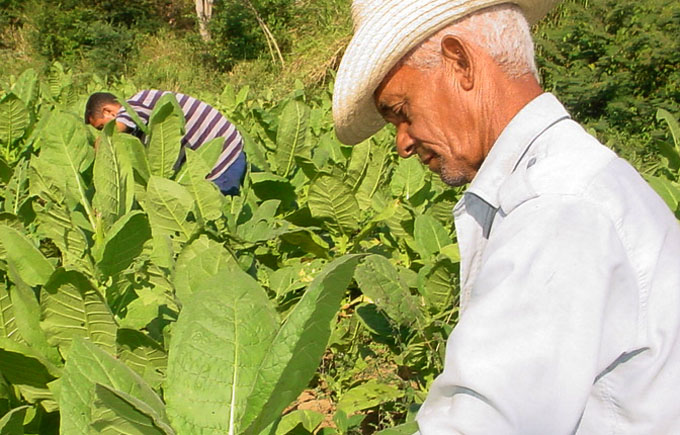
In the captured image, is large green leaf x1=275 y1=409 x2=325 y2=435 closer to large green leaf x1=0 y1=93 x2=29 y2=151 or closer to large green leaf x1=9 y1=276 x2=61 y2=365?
large green leaf x1=9 y1=276 x2=61 y2=365

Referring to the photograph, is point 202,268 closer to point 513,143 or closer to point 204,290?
point 204,290

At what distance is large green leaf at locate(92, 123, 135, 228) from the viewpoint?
8.49 ft

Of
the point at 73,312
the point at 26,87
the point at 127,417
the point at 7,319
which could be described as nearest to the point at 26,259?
the point at 7,319

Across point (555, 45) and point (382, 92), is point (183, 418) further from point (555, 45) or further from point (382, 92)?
point (555, 45)

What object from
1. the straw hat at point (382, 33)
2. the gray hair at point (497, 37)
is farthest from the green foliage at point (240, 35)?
the gray hair at point (497, 37)

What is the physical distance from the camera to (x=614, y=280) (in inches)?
41.8

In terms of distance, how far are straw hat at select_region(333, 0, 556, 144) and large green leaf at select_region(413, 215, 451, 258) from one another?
1218 millimetres

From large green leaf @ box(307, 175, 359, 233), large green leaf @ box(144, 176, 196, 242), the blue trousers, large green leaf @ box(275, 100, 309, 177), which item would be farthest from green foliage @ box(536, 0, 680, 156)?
large green leaf @ box(144, 176, 196, 242)

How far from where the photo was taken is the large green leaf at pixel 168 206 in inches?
103

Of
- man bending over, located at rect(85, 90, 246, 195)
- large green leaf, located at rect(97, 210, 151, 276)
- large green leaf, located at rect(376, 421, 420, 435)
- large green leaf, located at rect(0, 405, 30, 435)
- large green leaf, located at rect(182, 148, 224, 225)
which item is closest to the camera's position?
large green leaf, located at rect(376, 421, 420, 435)

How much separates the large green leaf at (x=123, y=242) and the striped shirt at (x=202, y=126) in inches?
86.2

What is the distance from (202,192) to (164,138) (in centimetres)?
61

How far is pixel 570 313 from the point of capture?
101 cm

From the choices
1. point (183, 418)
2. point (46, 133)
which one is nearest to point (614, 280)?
point (183, 418)
